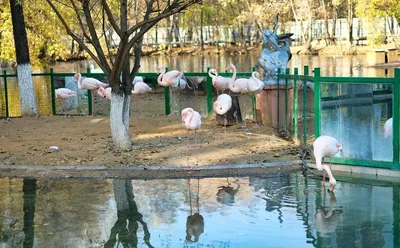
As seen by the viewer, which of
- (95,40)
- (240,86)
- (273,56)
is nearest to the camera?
(95,40)

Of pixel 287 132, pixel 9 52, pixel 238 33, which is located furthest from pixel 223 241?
pixel 238 33

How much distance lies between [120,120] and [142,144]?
3.05 feet

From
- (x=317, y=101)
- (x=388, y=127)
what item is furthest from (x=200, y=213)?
(x=317, y=101)

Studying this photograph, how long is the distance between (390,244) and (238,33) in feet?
235

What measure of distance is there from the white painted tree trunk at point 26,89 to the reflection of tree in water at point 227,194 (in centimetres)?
878

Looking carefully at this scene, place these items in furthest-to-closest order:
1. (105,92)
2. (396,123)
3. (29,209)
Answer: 1. (105,92)
2. (396,123)
3. (29,209)

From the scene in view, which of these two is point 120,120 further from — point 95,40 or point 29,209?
point 29,209

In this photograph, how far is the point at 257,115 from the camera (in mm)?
16453

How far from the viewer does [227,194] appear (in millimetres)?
10109

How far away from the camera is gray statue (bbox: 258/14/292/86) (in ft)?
54.2

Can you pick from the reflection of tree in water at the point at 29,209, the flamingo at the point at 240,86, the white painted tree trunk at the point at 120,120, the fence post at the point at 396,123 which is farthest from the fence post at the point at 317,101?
the reflection of tree in water at the point at 29,209

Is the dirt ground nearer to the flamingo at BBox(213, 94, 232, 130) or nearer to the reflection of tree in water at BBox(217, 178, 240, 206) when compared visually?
the flamingo at BBox(213, 94, 232, 130)

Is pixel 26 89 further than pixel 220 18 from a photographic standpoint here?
No

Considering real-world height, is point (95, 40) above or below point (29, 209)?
above
